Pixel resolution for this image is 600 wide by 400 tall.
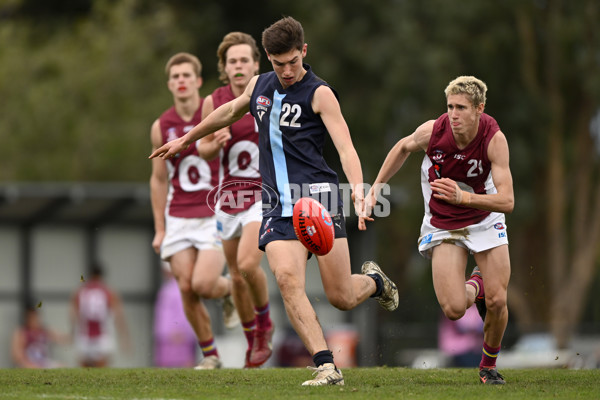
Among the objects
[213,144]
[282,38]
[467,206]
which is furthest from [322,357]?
[213,144]

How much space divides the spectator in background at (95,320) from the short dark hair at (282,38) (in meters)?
9.73

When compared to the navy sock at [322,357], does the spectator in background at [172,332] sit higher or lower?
lower

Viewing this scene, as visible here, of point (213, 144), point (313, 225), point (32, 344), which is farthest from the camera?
point (32, 344)

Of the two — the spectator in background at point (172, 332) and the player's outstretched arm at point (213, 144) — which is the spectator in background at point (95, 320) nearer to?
the spectator in background at point (172, 332)

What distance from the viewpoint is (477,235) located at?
8.46 m

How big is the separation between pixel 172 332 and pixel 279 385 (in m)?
8.72

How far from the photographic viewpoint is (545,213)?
29.0 m

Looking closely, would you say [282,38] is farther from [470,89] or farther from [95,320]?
[95,320]

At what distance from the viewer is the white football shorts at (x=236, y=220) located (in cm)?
975

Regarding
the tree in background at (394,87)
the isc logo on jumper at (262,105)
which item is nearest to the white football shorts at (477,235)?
the isc logo on jumper at (262,105)

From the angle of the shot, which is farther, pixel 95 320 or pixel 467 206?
pixel 95 320

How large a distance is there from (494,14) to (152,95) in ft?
31.3

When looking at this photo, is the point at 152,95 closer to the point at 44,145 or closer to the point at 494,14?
the point at 44,145

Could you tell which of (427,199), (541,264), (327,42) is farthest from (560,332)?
(427,199)
